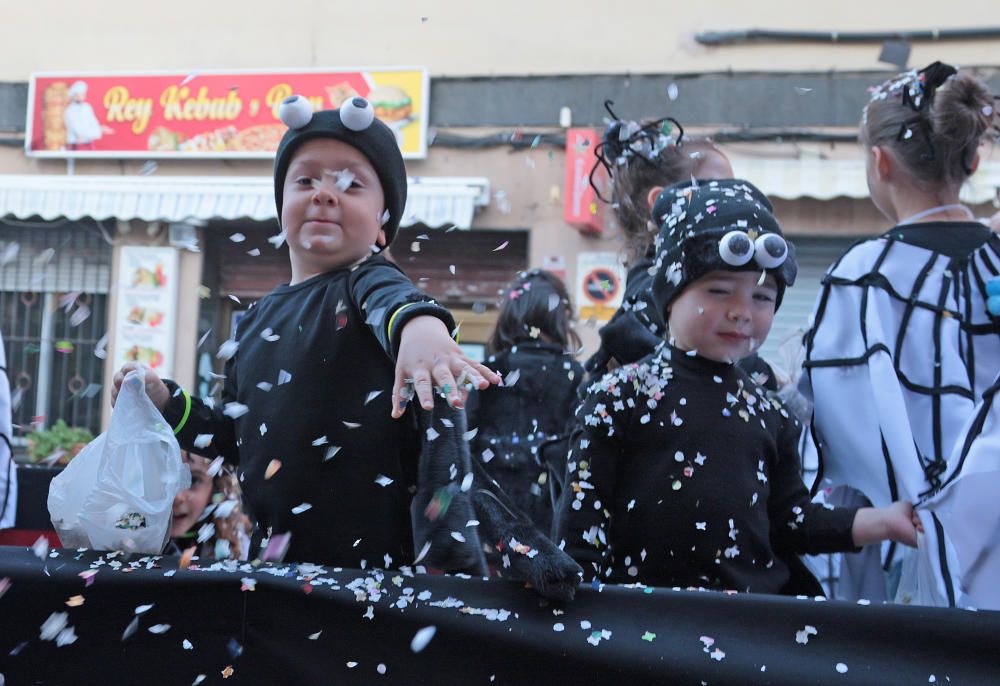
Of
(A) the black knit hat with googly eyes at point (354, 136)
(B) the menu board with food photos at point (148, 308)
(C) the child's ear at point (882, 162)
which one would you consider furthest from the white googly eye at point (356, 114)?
(B) the menu board with food photos at point (148, 308)

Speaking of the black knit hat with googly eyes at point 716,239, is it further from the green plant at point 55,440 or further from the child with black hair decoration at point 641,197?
the green plant at point 55,440

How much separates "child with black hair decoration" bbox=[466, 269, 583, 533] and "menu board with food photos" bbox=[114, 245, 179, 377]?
6.19 metres

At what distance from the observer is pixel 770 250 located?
2.04 meters

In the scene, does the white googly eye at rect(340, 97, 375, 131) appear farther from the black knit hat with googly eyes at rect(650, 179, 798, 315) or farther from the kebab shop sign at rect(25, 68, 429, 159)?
the kebab shop sign at rect(25, 68, 429, 159)

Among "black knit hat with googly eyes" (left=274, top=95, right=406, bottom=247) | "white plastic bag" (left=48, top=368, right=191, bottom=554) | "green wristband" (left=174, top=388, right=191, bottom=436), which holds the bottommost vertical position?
"white plastic bag" (left=48, top=368, right=191, bottom=554)

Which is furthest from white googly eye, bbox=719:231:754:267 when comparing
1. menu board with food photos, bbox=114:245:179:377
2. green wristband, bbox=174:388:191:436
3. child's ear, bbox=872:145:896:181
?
menu board with food photos, bbox=114:245:179:377

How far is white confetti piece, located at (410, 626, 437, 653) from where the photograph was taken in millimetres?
1417

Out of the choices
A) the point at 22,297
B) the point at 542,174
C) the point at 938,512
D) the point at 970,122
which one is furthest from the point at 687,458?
the point at 22,297

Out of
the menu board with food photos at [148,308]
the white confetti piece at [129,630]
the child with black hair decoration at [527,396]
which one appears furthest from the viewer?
the menu board with food photos at [148,308]

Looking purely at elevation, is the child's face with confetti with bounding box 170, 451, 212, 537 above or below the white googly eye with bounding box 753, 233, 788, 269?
below

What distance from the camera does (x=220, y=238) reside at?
999 cm

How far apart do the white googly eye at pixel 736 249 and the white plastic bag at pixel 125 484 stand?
114 centimetres

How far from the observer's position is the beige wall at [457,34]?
28.2 feet

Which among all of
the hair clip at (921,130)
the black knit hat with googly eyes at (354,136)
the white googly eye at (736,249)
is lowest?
the white googly eye at (736,249)
